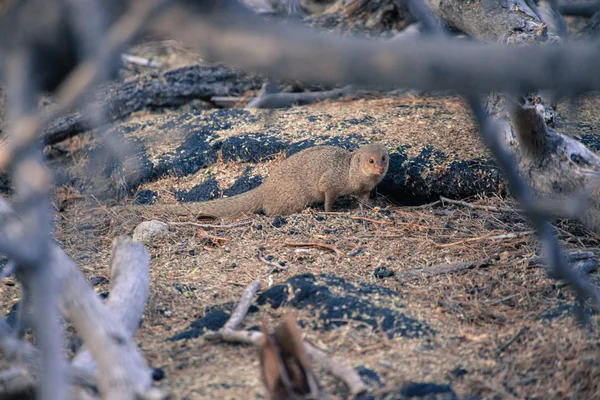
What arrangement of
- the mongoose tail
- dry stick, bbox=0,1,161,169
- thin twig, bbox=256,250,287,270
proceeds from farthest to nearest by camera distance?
the mongoose tail
thin twig, bbox=256,250,287,270
dry stick, bbox=0,1,161,169

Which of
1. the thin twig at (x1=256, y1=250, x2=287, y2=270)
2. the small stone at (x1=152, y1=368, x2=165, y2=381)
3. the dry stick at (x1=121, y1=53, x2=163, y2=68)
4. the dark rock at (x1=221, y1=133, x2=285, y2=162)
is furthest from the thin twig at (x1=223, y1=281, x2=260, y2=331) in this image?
the dry stick at (x1=121, y1=53, x2=163, y2=68)

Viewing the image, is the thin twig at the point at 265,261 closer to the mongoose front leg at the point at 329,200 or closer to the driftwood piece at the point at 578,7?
the mongoose front leg at the point at 329,200

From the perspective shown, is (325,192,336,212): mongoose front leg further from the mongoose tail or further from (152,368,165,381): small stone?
(152,368,165,381): small stone

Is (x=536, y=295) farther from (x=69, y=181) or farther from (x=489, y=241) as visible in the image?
(x=69, y=181)

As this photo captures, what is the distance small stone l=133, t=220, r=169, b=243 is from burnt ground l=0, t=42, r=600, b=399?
0.32ft

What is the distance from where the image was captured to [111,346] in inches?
82.4

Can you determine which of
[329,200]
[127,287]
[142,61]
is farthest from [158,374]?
[142,61]

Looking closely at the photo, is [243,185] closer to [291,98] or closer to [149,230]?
[149,230]

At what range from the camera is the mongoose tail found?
504cm

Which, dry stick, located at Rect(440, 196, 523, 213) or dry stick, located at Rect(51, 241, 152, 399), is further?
dry stick, located at Rect(440, 196, 523, 213)

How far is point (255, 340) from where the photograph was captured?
→ 2.67m

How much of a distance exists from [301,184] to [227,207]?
2.04ft

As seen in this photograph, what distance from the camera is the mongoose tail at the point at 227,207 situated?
16.5 ft

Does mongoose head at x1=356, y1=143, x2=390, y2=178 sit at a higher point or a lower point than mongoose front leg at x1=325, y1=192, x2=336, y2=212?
higher
